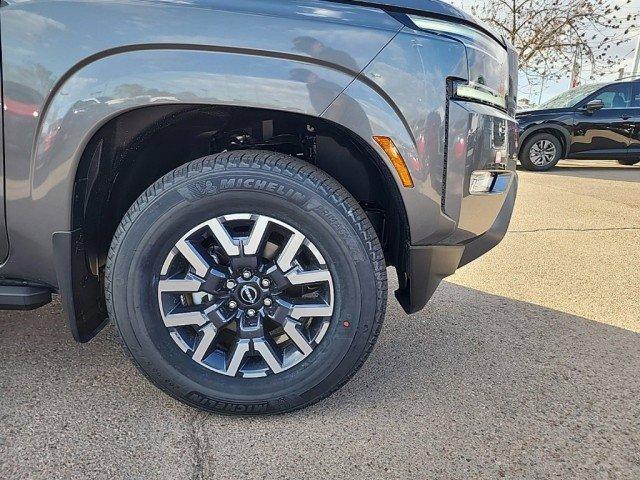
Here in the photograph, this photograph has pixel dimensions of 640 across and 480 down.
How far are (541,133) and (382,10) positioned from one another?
28.9ft

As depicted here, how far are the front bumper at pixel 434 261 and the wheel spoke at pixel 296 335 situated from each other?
0.46 metres

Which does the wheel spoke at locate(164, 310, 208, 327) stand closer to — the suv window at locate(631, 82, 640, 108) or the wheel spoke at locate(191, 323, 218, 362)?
the wheel spoke at locate(191, 323, 218, 362)

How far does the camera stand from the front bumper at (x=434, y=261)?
1813 millimetres

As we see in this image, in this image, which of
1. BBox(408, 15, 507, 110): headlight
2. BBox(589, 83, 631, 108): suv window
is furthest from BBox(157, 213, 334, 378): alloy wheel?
BBox(589, 83, 631, 108): suv window

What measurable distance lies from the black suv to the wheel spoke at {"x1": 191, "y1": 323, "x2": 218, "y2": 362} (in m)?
8.86

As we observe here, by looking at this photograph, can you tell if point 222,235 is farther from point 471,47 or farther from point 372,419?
point 471,47

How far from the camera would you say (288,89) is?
1574mm

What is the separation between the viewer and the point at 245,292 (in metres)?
1.75

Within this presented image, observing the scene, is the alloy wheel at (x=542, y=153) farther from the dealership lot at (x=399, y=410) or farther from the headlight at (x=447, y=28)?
the headlight at (x=447, y=28)

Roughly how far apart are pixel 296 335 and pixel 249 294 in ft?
0.74

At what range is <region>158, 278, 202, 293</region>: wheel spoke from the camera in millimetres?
1710

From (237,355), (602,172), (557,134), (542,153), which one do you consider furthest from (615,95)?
(237,355)

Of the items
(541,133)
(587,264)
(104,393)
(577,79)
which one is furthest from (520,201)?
(577,79)

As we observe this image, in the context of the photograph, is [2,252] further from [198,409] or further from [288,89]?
[288,89]
